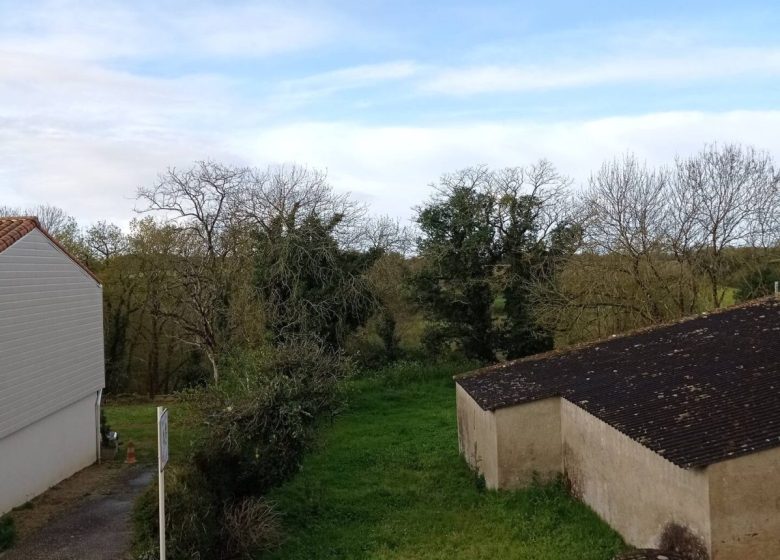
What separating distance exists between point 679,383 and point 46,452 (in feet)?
48.7

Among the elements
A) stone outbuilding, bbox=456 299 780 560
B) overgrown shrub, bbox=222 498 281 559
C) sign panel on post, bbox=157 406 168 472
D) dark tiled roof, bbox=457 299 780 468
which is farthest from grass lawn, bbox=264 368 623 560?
sign panel on post, bbox=157 406 168 472

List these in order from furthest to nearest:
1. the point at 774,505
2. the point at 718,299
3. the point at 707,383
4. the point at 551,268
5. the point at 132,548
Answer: the point at 551,268
the point at 718,299
the point at 707,383
the point at 132,548
the point at 774,505

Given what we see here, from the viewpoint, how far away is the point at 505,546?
1173 centimetres

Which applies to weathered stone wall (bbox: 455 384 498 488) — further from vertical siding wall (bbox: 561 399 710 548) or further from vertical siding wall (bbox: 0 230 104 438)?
vertical siding wall (bbox: 0 230 104 438)

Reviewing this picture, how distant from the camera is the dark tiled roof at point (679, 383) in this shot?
969cm

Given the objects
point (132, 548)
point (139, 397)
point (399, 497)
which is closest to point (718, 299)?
point (399, 497)

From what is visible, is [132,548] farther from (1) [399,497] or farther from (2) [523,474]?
(2) [523,474]

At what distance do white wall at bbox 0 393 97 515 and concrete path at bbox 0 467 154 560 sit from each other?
4.27 feet

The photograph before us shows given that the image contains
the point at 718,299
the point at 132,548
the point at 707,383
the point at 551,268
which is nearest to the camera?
the point at 132,548

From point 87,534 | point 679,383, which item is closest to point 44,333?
point 87,534

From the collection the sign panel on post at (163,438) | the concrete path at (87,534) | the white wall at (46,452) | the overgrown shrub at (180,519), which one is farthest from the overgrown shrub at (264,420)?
the sign panel on post at (163,438)

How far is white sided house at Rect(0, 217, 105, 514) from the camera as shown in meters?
14.5

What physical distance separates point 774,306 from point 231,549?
12869mm

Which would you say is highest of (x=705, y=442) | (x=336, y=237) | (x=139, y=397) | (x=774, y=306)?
(x=336, y=237)
